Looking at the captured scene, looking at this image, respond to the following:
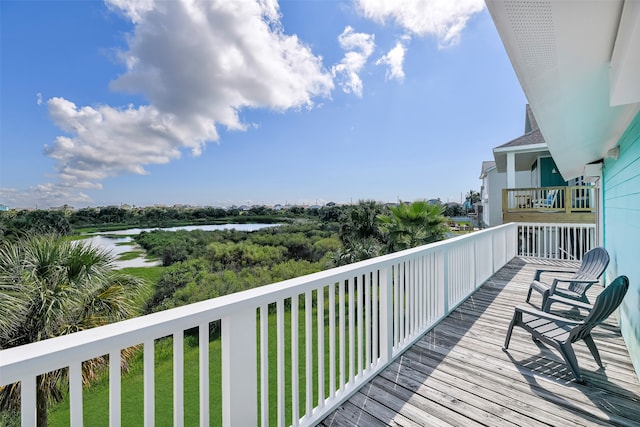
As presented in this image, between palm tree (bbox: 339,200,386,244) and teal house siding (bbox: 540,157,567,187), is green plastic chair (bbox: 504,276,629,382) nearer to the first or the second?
palm tree (bbox: 339,200,386,244)

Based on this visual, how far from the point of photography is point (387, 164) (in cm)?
2586

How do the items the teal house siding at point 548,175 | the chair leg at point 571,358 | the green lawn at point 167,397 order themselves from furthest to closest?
the teal house siding at point 548,175 < the green lawn at point 167,397 < the chair leg at point 571,358

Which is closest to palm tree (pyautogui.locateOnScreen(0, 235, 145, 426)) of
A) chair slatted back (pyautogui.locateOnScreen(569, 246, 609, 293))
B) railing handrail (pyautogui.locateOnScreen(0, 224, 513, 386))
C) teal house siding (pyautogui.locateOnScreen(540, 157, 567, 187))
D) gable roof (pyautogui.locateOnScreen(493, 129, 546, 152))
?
railing handrail (pyautogui.locateOnScreen(0, 224, 513, 386))

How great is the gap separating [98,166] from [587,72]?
25871 mm

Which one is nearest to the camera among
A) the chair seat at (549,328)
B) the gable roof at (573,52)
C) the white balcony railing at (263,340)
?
the white balcony railing at (263,340)

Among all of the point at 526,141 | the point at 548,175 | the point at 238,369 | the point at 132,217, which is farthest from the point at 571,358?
the point at 132,217

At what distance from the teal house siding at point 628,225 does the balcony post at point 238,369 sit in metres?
3.24

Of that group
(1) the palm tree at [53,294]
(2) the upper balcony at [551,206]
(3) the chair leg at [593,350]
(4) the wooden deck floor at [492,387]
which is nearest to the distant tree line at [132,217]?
(1) the palm tree at [53,294]

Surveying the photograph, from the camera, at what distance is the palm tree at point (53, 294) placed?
3.69 m

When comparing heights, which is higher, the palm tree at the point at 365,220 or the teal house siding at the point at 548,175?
Result: the teal house siding at the point at 548,175

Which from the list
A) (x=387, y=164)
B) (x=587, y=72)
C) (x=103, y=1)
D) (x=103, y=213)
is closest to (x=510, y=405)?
(x=587, y=72)

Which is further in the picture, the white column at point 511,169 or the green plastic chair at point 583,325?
the white column at point 511,169

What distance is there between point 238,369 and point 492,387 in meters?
2.16

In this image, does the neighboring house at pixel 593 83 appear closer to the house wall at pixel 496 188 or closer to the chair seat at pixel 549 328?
the chair seat at pixel 549 328
